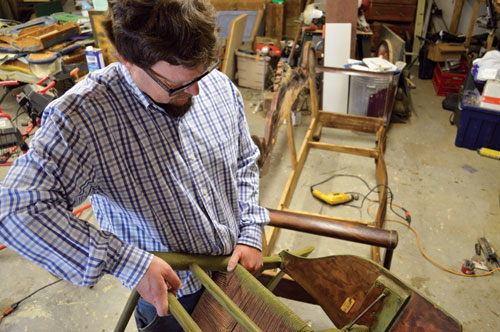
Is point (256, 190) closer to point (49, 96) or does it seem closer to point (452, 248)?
point (452, 248)

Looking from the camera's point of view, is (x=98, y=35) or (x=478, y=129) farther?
(x=98, y=35)

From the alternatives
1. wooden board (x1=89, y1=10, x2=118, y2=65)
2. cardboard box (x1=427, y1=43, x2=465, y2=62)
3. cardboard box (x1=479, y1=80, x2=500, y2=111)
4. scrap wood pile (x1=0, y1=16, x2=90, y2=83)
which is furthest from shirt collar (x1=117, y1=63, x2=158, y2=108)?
cardboard box (x1=427, y1=43, x2=465, y2=62)

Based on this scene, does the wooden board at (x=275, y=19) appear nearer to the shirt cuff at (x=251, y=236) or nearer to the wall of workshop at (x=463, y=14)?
the wall of workshop at (x=463, y=14)

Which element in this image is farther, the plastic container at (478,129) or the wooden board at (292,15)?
the wooden board at (292,15)

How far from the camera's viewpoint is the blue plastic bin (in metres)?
3.94

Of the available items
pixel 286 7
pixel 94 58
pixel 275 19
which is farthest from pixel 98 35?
pixel 286 7

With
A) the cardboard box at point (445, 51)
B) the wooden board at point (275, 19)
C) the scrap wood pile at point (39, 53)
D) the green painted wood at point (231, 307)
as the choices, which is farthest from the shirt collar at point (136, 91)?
the wooden board at point (275, 19)

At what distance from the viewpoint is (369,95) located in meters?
4.30

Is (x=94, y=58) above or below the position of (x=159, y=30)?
below

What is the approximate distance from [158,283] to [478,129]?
4.17 meters

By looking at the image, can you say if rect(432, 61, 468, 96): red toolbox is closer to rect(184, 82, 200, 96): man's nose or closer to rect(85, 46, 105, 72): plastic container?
rect(85, 46, 105, 72): plastic container

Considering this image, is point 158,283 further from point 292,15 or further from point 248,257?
point 292,15

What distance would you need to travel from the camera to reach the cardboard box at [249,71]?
5355 millimetres

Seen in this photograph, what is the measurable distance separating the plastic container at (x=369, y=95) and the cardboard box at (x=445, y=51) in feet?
5.86
